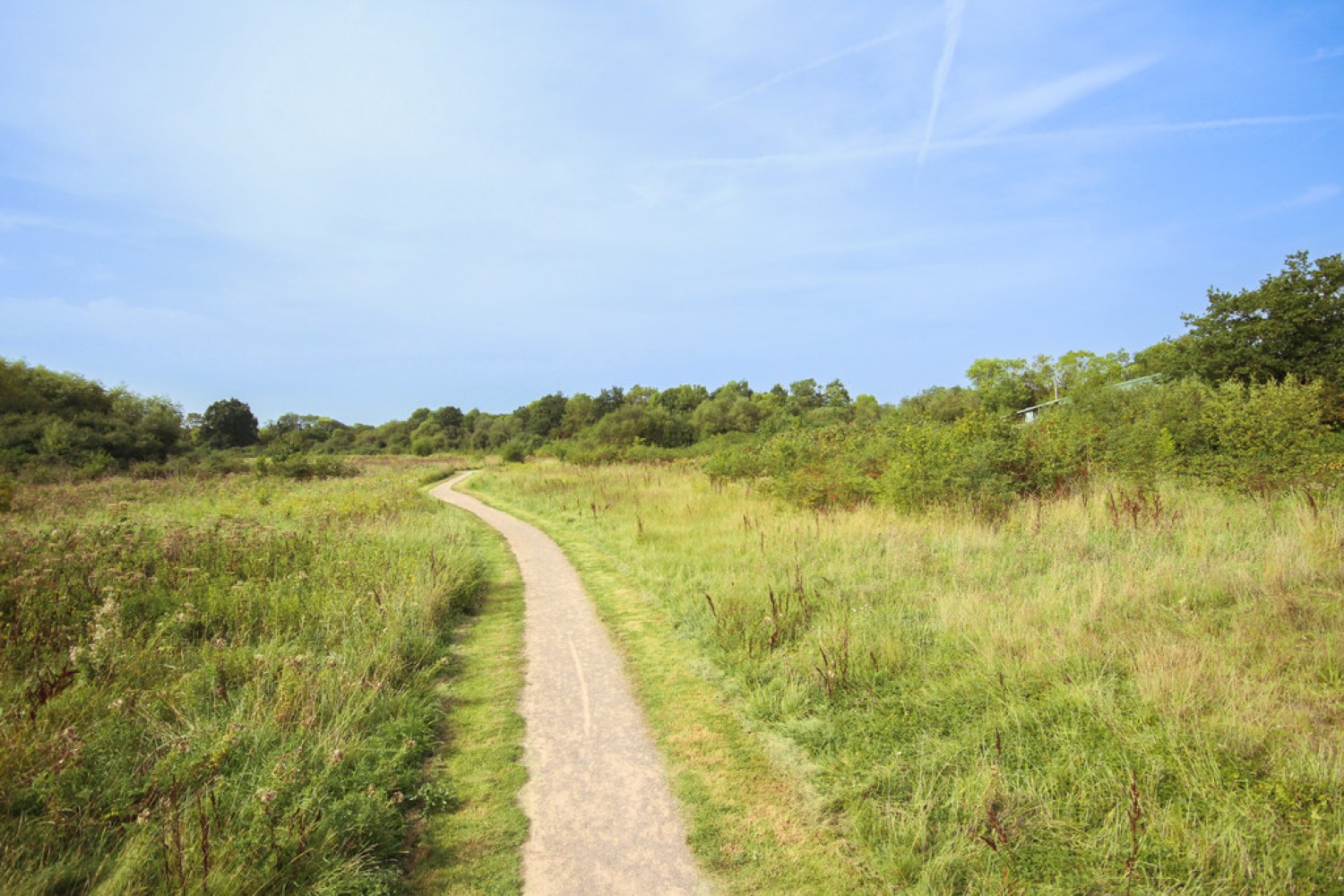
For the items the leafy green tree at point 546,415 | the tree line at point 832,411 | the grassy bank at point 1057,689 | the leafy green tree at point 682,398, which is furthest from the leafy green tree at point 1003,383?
the grassy bank at point 1057,689

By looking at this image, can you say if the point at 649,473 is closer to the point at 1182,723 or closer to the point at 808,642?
the point at 808,642

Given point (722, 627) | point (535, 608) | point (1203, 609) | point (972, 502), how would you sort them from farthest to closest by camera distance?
1. point (972, 502)
2. point (535, 608)
3. point (722, 627)
4. point (1203, 609)

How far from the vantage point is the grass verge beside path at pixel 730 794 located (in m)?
3.30

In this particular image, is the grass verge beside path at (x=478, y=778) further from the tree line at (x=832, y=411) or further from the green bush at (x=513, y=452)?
the green bush at (x=513, y=452)

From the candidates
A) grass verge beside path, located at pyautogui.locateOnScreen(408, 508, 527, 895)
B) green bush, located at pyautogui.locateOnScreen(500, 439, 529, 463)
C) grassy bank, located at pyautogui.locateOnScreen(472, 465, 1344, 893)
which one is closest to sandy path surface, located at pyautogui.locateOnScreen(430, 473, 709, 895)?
grass verge beside path, located at pyautogui.locateOnScreen(408, 508, 527, 895)

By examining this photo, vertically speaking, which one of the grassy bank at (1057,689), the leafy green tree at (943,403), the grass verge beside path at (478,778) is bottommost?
the grass verge beside path at (478,778)

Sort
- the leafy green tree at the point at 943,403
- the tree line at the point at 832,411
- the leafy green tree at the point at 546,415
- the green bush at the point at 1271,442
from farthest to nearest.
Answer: the leafy green tree at the point at 546,415 < the leafy green tree at the point at 943,403 < the tree line at the point at 832,411 < the green bush at the point at 1271,442

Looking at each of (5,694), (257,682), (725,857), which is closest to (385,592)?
(257,682)

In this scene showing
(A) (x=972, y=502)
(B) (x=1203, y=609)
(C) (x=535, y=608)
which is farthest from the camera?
(A) (x=972, y=502)

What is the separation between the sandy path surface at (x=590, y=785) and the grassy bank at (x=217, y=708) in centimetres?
76

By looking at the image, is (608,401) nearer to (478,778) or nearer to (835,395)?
(835,395)

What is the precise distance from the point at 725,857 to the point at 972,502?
9692mm

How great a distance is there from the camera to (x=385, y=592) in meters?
7.95

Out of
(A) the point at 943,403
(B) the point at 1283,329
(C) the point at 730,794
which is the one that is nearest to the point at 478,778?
(C) the point at 730,794
